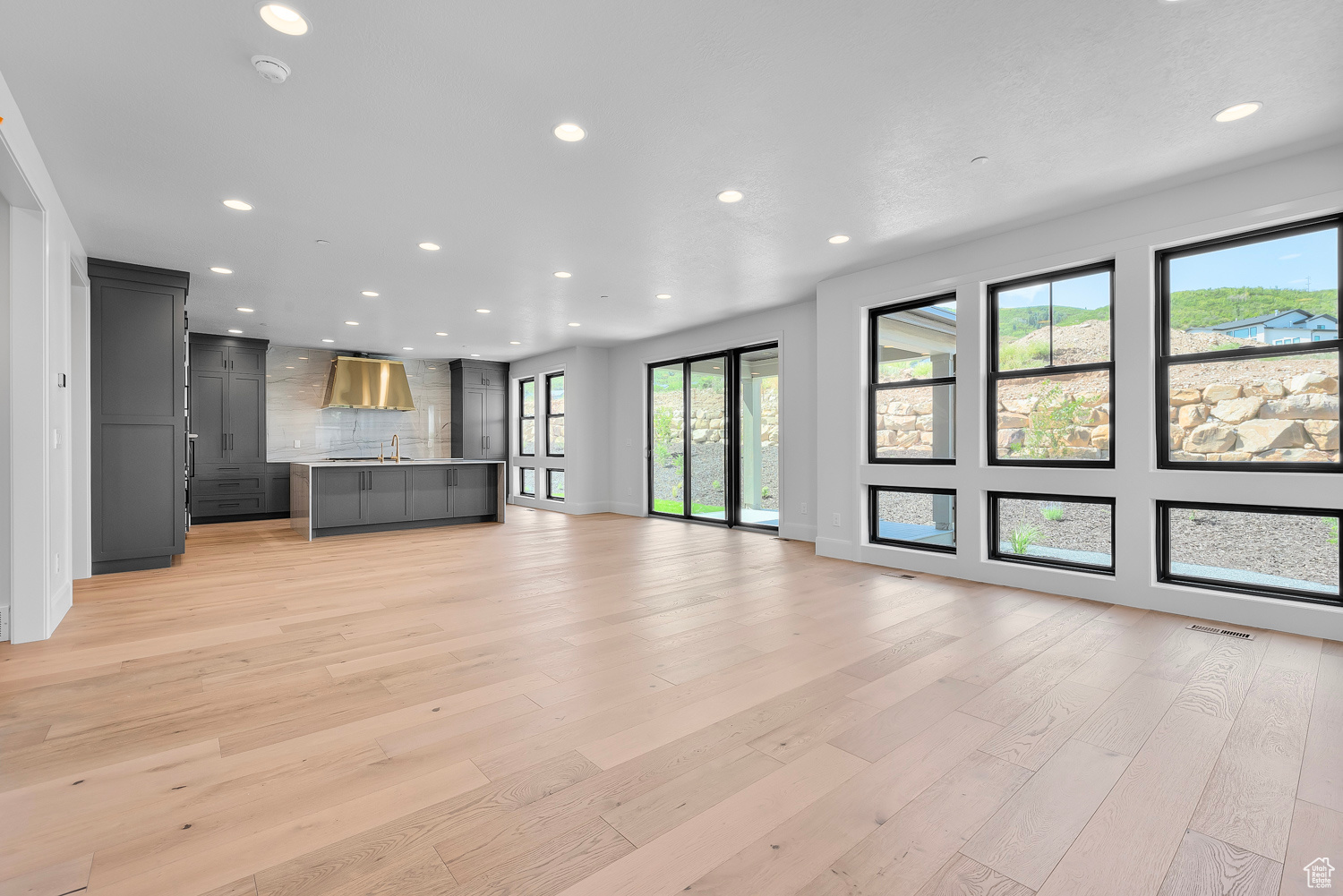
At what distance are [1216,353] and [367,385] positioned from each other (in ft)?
31.8

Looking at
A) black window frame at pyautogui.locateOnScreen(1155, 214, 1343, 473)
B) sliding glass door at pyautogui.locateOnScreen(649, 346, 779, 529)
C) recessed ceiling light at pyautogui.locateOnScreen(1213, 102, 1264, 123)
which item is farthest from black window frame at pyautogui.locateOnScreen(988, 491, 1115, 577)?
sliding glass door at pyautogui.locateOnScreen(649, 346, 779, 529)

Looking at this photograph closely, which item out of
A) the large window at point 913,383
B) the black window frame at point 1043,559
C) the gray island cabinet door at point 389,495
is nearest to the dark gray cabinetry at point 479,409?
the gray island cabinet door at point 389,495

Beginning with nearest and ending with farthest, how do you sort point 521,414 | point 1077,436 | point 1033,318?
point 1077,436 < point 1033,318 < point 521,414

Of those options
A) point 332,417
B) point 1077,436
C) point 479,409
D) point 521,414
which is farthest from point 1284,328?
point 332,417

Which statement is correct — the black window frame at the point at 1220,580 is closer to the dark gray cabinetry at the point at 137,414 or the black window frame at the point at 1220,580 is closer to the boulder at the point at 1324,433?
the boulder at the point at 1324,433

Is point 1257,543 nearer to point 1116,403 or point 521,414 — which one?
point 1116,403

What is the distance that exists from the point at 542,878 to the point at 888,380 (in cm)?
468

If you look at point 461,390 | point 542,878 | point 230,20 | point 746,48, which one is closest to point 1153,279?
point 746,48

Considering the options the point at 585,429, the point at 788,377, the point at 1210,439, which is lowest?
the point at 1210,439

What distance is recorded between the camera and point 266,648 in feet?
9.87

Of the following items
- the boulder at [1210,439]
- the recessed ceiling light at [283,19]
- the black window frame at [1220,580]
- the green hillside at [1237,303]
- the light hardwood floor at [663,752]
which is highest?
the recessed ceiling light at [283,19]

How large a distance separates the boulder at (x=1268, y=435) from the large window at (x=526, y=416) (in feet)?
29.3

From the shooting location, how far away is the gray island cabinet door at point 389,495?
7152mm

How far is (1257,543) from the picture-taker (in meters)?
3.43
